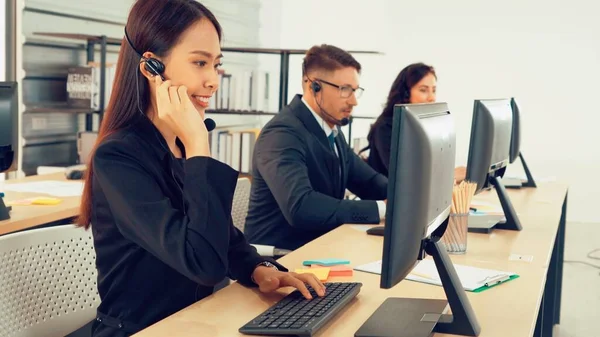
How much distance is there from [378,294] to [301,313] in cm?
28

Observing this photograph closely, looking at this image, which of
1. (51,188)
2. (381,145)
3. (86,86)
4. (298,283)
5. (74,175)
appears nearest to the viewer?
(298,283)

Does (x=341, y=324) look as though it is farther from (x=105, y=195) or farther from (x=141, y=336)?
(x=105, y=195)

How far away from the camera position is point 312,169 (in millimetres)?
2805

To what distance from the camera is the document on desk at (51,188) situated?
3070mm

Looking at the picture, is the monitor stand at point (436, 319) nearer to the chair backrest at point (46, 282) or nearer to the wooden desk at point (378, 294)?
the wooden desk at point (378, 294)

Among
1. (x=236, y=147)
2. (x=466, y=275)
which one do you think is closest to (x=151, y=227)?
(x=466, y=275)

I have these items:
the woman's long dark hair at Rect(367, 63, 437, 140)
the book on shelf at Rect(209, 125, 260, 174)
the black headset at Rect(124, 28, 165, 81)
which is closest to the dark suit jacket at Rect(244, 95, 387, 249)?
the black headset at Rect(124, 28, 165, 81)

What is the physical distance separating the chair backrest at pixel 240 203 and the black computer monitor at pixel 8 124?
2.68 feet

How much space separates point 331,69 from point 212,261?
1.71 metres

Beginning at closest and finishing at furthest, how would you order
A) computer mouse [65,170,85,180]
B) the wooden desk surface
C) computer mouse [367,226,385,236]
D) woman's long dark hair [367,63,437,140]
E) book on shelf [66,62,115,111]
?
computer mouse [367,226,385,236]
the wooden desk surface
computer mouse [65,170,85,180]
woman's long dark hair [367,63,437,140]
book on shelf [66,62,115,111]

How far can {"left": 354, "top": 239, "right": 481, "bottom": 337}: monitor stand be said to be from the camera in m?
1.35

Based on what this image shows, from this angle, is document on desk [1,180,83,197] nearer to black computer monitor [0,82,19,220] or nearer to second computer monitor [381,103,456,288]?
black computer monitor [0,82,19,220]

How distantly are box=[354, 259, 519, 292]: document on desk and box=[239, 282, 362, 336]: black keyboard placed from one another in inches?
8.6

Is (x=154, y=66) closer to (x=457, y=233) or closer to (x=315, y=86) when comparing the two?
(x=457, y=233)
